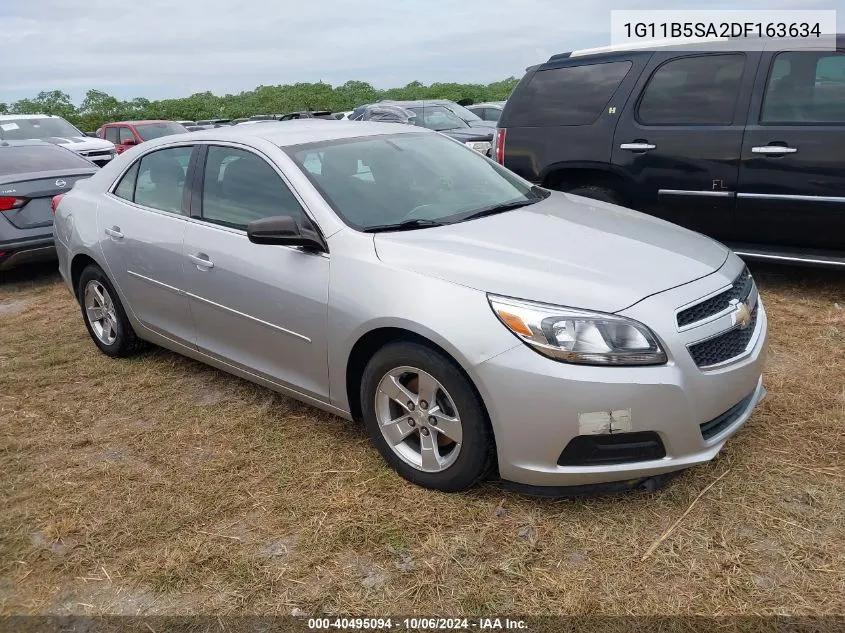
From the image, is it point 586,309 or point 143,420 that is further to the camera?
point 143,420

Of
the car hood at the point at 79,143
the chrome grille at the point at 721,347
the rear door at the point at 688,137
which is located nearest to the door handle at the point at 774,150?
the rear door at the point at 688,137

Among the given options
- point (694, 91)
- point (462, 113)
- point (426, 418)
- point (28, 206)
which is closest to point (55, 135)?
point (462, 113)

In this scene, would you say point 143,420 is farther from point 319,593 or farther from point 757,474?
point 757,474

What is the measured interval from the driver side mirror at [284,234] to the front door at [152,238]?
35.0 inches

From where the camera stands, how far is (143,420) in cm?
411

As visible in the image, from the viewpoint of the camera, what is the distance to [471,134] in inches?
493

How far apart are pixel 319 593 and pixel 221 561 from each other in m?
0.45

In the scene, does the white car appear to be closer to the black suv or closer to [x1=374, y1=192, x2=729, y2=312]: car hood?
the black suv

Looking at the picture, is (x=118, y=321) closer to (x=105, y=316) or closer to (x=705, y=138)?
(x=105, y=316)

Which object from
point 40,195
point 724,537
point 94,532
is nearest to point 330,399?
point 94,532

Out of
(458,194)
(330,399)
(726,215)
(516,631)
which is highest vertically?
(458,194)

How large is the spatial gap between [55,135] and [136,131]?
7.10 feet

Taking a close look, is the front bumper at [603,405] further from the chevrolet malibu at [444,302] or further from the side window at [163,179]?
the side window at [163,179]

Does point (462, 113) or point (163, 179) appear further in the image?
point (462, 113)
